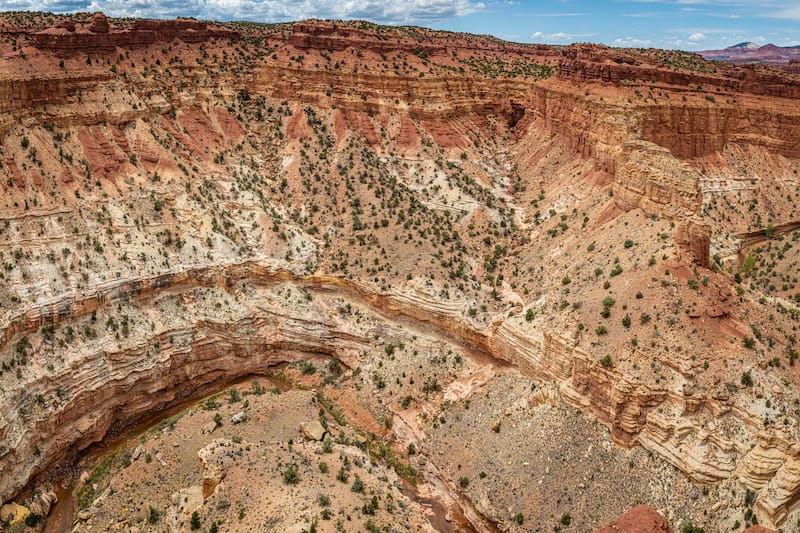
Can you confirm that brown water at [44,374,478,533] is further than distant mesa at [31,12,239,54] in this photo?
No

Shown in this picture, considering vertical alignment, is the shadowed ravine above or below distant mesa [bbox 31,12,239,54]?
below

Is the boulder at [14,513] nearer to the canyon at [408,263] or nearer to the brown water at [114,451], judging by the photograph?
the canyon at [408,263]

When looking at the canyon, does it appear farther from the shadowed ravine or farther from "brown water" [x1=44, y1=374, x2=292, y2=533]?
"brown water" [x1=44, y1=374, x2=292, y2=533]

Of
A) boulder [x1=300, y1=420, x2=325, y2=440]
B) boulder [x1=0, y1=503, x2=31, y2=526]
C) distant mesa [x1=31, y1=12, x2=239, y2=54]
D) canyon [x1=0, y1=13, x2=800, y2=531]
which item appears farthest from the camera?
distant mesa [x1=31, y1=12, x2=239, y2=54]

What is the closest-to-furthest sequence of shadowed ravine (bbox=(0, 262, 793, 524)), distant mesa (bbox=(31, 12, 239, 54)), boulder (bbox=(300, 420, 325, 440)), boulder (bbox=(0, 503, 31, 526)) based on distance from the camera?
1. shadowed ravine (bbox=(0, 262, 793, 524))
2. boulder (bbox=(0, 503, 31, 526))
3. boulder (bbox=(300, 420, 325, 440))
4. distant mesa (bbox=(31, 12, 239, 54))

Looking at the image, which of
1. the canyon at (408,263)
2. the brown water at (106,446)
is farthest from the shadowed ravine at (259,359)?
the brown water at (106,446)

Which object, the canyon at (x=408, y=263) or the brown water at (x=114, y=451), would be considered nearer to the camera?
the canyon at (x=408, y=263)

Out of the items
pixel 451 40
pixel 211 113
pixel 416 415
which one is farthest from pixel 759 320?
pixel 451 40

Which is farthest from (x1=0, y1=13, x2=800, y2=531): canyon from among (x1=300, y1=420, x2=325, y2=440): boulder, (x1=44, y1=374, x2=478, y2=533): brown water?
(x1=300, y1=420, x2=325, y2=440): boulder
